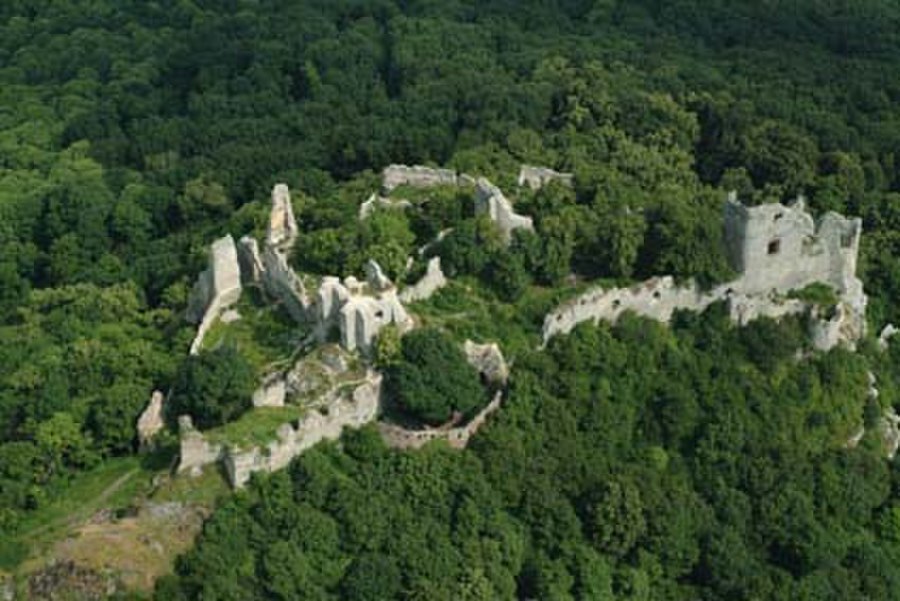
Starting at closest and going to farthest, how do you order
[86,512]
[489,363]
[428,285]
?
[86,512], [489,363], [428,285]

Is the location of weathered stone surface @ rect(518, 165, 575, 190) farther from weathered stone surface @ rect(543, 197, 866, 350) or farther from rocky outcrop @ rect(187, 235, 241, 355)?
rocky outcrop @ rect(187, 235, 241, 355)

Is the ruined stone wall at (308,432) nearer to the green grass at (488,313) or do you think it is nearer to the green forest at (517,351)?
the green forest at (517,351)

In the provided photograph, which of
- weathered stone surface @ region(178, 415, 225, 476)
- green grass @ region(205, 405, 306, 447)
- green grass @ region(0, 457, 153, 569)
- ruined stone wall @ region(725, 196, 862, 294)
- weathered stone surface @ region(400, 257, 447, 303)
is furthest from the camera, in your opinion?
ruined stone wall @ region(725, 196, 862, 294)

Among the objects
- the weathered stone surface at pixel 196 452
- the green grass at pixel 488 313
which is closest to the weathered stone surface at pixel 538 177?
the green grass at pixel 488 313

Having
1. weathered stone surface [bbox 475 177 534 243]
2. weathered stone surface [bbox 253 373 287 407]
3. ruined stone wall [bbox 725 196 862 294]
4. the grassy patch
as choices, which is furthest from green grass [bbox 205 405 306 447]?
the grassy patch

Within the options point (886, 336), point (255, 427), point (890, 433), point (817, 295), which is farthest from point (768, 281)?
point (255, 427)

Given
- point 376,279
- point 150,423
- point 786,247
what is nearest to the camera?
point 150,423

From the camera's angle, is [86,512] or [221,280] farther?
[221,280]

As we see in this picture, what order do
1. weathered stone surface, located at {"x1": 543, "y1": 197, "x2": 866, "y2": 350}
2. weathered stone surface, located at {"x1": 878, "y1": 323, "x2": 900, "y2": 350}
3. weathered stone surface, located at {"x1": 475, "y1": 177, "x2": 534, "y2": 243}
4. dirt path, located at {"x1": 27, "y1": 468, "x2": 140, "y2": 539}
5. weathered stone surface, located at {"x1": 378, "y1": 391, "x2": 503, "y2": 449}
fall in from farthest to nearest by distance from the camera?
weathered stone surface, located at {"x1": 878, "y1": 323, "x2": 900, "y2": 350}, weathered stone surface, located at {"x1": 475, "y1": 177, "x2": 534, "y2": 243}, weathered stone surface, located at {"x1": 543, "y1": 197, "x2": 866, "y2": 350}, weathered stone surface, located at {"x1": 378, "y1": 391, "x2": 503, "y2": 449}, dirt path, located at {"x1": 27, "y1": 468, "x2": 140, "y2": 539}

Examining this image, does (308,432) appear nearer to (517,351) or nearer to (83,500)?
(83,500)
